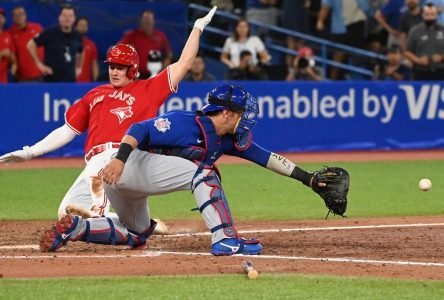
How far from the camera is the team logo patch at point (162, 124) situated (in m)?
8.10

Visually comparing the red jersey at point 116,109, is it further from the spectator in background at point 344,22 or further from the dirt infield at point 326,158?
the spectator in background at point 344,22

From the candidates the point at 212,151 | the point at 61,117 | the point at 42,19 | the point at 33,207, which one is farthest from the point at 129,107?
the point at 42,19

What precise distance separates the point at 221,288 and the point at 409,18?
13.3m

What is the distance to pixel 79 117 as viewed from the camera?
9492 millimetres

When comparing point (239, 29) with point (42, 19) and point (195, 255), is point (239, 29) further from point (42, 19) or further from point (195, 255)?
point (195, 255)

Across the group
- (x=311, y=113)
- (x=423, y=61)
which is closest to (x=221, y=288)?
(x=311, y=113)

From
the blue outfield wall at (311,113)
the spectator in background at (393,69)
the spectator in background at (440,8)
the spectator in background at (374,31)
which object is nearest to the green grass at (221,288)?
the blue outfield wall at (311,113)

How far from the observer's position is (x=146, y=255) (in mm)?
8477

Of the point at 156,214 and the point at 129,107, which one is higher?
the point at 129,107

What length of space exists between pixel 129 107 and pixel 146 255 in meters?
1.54

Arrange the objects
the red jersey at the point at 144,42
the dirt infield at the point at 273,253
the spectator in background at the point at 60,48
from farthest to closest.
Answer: the red jersey at the point at 144,42 → the spectator in background at the point at 60,48 → the dirt infield at the point at 273,253

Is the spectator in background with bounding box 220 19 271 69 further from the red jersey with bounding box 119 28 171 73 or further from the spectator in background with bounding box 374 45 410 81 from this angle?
the spectator in background with bounding box 374 45 410 81

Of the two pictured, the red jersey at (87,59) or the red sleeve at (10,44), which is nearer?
the red sleeve at (10,44)

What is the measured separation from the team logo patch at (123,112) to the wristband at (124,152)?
149 centimetres
